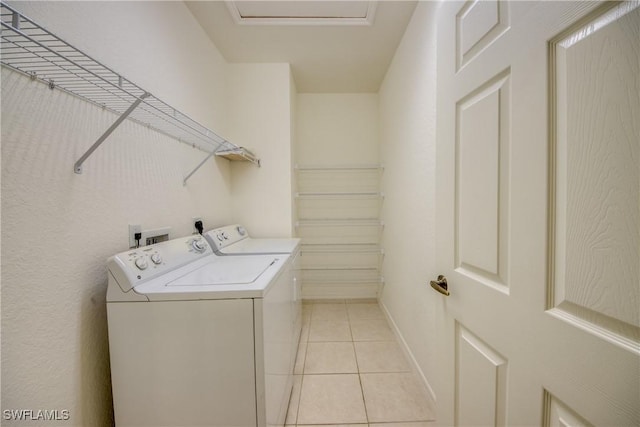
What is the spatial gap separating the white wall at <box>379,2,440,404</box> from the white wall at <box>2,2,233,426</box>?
4.99ft

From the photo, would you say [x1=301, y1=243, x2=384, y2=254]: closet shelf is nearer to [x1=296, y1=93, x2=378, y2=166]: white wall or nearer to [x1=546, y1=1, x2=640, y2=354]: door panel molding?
[x1=296, y1=93, x2=378, y2=166]: white wall

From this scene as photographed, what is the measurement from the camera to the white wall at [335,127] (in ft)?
9.45

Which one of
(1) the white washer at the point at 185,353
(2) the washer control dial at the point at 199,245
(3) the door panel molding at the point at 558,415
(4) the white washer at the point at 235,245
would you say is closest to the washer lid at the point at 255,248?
(4) the white washer at the point at 235,245

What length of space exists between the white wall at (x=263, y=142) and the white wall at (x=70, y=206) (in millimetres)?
986

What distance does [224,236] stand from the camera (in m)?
1.75

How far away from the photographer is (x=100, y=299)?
932 mm

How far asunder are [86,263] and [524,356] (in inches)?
55.8

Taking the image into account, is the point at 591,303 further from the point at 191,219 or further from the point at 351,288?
the point at 351,288

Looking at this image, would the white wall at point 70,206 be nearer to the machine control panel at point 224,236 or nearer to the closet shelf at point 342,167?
the machine control panel at point 224,236

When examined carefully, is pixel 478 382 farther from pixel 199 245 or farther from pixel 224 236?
pixel 224 236

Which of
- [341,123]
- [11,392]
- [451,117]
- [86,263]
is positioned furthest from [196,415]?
[341,123]

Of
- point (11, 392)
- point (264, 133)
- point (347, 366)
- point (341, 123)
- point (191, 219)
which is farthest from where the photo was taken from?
point (341, 123)

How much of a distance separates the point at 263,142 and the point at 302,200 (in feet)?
2.85

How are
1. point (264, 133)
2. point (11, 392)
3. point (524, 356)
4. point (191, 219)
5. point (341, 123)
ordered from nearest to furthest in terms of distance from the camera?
point (524, 356) < point (11, 392) < point (191, 219) < point (264, 133) < point (341, 123)
